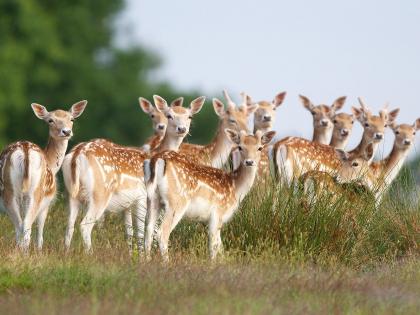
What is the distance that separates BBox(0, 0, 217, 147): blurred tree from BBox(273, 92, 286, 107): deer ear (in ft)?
45.1

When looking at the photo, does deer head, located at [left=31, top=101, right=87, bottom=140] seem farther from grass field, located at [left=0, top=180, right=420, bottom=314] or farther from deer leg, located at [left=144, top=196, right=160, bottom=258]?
deer leg, located at [left=144, top=196, right=160, bottom=258]

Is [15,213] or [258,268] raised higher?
[258,268]

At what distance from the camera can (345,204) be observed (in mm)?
9508

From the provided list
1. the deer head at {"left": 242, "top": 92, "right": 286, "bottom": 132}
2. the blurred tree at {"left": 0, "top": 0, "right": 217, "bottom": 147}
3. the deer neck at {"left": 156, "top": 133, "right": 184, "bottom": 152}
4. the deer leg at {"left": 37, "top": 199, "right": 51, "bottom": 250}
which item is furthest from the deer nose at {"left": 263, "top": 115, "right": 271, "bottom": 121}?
the blurred tree at {"left": 0, "top": 0, "right": 217, "bottom": 147}

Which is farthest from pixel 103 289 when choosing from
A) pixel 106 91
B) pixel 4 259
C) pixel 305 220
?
pixel 106 91

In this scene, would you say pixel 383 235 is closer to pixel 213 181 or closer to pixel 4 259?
pixel 213 181

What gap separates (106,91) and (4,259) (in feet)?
67.2

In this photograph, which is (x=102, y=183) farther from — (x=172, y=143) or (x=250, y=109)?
(x=250, y=109)

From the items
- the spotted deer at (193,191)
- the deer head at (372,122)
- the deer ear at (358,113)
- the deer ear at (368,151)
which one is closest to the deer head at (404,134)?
the deer head at (372,122)

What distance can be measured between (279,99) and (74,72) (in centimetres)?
1574

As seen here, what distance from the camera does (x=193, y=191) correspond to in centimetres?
922

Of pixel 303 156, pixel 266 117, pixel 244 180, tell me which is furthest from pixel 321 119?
pixel 244 180

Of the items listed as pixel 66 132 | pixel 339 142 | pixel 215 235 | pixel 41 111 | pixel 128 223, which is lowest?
pixel 128 223

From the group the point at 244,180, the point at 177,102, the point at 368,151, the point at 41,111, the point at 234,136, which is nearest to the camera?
the point at 244,180
